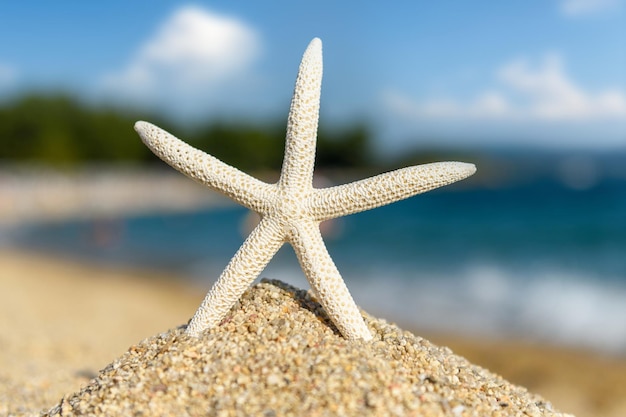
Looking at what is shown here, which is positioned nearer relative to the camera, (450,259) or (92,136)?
(450,259)

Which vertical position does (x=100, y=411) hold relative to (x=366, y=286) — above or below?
below

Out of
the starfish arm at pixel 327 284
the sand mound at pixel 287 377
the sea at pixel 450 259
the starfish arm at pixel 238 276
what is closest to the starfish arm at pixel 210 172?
the starfish arm at pixel 238 276

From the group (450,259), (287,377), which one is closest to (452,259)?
(450,259)

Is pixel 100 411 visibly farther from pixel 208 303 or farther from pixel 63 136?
pixel 63 136

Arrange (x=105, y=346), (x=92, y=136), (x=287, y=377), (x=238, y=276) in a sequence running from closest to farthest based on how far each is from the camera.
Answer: (x=287, y=377), (x=238, y=276), (x=105, y=346), (x=92, y=136)

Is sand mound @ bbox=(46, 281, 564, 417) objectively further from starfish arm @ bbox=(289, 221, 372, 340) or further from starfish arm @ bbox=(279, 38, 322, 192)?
starfish arm @ bbox=(279, 38, 322, 192)

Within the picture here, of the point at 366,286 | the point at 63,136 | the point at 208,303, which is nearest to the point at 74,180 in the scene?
the point at 63,136

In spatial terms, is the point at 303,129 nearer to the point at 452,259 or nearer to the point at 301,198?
the point at 301,198
